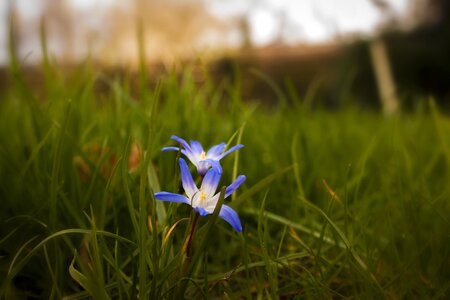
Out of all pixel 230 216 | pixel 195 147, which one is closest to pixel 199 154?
pixel 195 147

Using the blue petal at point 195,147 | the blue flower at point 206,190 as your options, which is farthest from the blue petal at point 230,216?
the blue petal at point 195,147

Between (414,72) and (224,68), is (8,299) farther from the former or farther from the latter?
(224,68)

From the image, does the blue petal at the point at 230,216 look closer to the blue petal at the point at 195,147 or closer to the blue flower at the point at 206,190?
the blue flower at the point at 206,190

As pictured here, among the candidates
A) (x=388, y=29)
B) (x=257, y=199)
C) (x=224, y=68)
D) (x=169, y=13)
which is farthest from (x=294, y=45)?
(x=257, y=199)

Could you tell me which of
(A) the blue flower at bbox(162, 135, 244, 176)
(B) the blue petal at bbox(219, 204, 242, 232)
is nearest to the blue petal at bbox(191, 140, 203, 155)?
(A) the blue flower at bbox(162, 135, 244, 176)

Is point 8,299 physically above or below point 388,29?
below

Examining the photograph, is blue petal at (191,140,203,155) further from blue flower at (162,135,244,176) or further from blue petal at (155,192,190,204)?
blue petal at (155,192,190,204)
